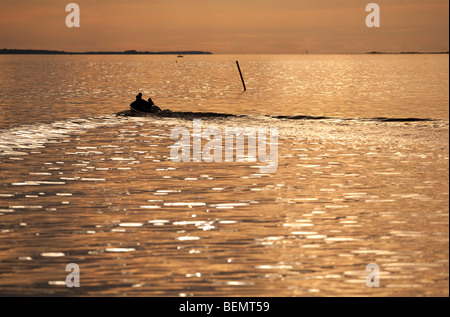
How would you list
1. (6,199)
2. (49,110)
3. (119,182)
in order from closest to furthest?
(6,199), (119,182), (49,110)

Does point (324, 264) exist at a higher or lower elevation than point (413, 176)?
lower

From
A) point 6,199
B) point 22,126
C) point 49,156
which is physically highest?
point 22,126

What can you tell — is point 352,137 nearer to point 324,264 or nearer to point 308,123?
point 308,123

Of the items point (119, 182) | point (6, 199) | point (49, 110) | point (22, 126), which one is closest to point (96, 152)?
point (119, 182)

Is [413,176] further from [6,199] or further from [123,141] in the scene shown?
[123,141]

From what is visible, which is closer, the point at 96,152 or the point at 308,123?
the point at 96,152

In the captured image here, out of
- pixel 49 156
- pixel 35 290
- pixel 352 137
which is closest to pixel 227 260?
pixel 35 290

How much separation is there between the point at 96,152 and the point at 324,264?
2102cm

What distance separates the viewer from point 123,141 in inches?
1494

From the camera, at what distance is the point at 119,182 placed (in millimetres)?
25109

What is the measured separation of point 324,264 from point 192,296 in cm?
355

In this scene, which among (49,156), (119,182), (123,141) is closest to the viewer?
(119,182)

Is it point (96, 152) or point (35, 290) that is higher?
point (96, 152)

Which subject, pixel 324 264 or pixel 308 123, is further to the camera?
pixel 308 123
